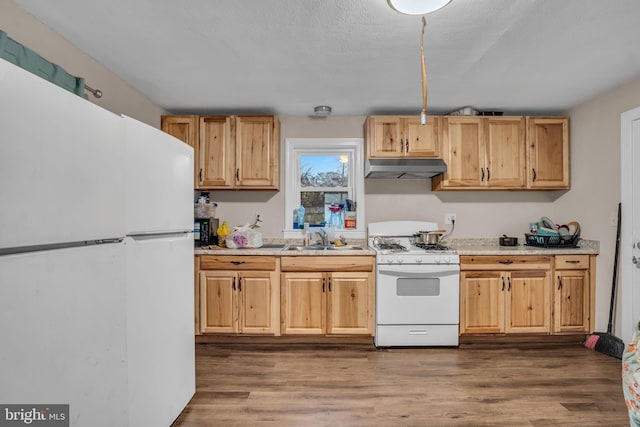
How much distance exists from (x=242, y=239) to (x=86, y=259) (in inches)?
85.6

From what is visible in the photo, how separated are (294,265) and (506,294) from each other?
201 cm

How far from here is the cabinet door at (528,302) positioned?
10.3 feet

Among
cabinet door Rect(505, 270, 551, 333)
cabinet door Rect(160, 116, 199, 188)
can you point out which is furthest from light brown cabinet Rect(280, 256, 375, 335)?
cabinet door Rect(160, 116, 199, 188)

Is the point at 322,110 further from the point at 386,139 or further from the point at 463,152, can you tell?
the point at 463,152

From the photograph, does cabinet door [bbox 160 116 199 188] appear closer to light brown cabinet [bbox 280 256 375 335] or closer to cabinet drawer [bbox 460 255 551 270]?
light brown cabinet [bbox 280 256 375 335]

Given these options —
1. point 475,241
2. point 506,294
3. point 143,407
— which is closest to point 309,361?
point 143,407

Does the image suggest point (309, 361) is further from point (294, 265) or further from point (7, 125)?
point (7, 125)

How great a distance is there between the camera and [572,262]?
3141mm

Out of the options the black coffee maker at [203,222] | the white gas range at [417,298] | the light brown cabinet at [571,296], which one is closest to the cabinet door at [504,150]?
the light brown cabinet at [571,296]

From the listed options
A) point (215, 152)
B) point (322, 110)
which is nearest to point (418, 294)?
point (322, 110)

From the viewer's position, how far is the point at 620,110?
288cm

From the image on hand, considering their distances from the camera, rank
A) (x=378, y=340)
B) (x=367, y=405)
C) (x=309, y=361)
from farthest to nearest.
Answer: (x=378, y=340), (x=309, y=361), (x=367, y=405)

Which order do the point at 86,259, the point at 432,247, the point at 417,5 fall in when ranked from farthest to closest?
the point at 432,247
the point at 417,5
the point at 86,259

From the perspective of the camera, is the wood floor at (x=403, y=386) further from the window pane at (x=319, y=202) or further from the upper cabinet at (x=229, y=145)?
the upper cabinet at (x=229, y=145)
